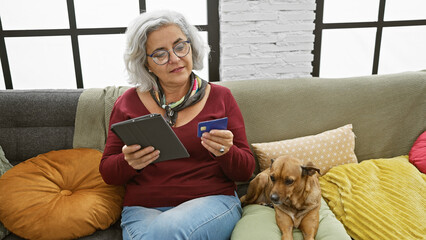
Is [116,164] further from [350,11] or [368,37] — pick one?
[368,37]

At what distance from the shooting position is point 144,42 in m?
1.42

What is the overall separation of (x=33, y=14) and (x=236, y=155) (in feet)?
5.91

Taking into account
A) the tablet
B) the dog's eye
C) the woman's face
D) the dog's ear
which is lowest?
the dog's eye

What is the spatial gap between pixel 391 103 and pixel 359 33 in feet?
2.79

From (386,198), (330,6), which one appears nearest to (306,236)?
(386,198)

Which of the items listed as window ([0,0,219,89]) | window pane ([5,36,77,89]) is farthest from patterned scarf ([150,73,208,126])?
window pane ([5,36,77,89])

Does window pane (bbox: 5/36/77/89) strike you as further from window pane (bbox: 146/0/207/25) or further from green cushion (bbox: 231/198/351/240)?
green cushion (bbox: 231/198/351/240)

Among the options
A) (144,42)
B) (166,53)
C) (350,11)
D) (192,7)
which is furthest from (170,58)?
(350,11)

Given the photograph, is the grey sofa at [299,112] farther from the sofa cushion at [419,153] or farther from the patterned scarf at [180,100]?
the patterned scarf at [180,100]

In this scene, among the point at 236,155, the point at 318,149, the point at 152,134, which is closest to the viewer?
the point at 152,134

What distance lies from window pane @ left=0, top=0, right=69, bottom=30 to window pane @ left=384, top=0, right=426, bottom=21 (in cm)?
237

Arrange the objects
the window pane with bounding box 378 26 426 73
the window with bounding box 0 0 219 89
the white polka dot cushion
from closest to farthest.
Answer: the white polka dot cushion, the window with bounding box 0 0 219 89, the window pane with bounding box 378 26 426 73

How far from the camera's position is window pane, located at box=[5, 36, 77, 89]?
89.7 inches

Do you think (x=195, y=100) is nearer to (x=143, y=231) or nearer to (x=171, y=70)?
(x=171, y=70)
